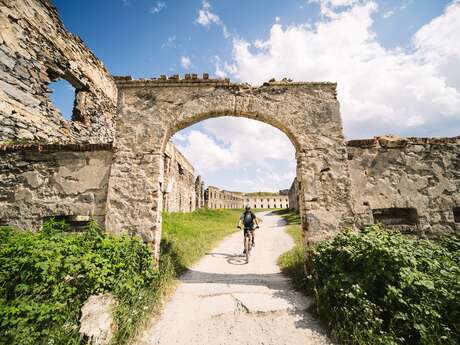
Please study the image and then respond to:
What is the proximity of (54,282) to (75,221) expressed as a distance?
2193 millimetres

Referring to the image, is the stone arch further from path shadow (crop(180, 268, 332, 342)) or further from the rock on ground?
the rock on ground

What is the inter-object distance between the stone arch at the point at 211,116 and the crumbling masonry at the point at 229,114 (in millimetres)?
20

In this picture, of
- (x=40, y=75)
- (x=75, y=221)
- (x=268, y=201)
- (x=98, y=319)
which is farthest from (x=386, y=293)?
(x=268, y=201)

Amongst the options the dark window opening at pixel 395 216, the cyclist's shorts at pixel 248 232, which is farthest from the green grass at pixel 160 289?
the dark window opening at pixel 395 216

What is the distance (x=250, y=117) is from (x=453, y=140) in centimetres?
426

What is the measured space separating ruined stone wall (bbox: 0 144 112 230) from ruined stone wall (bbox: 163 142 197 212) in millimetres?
7503

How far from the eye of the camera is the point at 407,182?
14.9ft

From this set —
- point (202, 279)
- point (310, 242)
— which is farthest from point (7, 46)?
point (310, 242)

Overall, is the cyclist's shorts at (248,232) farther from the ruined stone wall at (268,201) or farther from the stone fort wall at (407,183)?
the ruined stone wall at (268,201)

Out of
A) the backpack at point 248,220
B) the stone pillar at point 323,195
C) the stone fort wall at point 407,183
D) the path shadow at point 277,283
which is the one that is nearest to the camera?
the path shadow at point 277,283

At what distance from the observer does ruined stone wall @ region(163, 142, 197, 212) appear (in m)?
13.3

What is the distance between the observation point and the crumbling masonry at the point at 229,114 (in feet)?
14.1

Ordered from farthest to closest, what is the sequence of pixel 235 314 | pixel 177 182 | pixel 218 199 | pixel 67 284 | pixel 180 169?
1. pixel 218 199
2. pixel 180 169
3. pixel 177 182
4. pixel 235 314
5. pixel 67 284

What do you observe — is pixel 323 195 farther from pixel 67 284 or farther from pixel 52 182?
pixel 52 182
